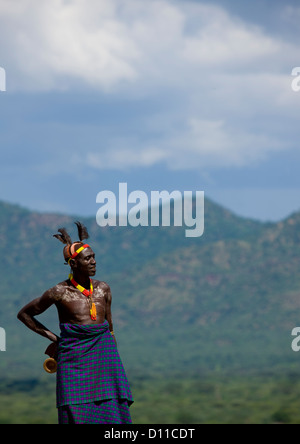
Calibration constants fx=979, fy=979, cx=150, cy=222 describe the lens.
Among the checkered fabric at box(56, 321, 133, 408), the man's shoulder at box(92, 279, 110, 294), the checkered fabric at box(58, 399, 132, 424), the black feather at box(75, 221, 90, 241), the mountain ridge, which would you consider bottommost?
the checkered fabric at box(58, 399, 132, 424)

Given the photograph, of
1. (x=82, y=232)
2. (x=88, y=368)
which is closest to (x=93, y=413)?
(x=88, y=368)

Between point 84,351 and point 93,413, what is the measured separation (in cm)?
60

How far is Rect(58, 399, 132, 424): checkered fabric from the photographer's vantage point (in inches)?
368

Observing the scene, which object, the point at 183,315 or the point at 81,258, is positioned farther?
the point at 183,315

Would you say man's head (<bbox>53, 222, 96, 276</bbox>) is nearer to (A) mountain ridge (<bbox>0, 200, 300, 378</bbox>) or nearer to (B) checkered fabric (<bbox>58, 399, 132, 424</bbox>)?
(B) checkered fabric (<bbox>58, 399, 132, 424</bbox>)

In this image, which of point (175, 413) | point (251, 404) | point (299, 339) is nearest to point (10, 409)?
point (175, 413)

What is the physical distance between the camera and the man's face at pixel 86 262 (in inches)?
376

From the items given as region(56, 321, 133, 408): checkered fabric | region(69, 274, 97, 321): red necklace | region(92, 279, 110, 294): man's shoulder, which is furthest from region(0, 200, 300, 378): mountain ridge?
region(56, 321, 133, 408): checkered fabric

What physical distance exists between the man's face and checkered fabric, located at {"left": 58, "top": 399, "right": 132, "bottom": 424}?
1.27 meters

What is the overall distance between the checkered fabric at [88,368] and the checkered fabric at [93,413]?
0.18 feet

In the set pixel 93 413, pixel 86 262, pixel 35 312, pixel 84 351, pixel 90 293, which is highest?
pixel 86 262

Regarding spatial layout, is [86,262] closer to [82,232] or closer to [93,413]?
[82,232]

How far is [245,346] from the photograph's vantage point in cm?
10475

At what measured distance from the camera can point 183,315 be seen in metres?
117
